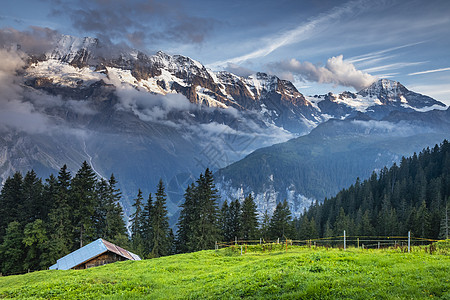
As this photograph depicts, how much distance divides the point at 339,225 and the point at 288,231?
35237 millimetres

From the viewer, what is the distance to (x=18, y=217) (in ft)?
214

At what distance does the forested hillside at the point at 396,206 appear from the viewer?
9181 cm

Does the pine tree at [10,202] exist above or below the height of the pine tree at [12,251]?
above

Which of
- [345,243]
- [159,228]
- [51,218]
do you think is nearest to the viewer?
[345,243]

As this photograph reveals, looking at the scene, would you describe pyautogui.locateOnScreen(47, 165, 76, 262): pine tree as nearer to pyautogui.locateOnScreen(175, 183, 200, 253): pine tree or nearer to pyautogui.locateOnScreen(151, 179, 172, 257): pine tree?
pyautogui.locateOnScreen(151, 179, 172, 257): pine tree

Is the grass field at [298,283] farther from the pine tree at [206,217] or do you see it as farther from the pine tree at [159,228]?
the pine tree at [159,228]

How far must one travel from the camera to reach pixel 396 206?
468 ft

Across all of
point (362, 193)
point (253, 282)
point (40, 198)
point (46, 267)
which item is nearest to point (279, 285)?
point (253, 282)

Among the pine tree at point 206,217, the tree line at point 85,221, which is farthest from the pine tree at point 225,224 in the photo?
the pine tree at point 206,217

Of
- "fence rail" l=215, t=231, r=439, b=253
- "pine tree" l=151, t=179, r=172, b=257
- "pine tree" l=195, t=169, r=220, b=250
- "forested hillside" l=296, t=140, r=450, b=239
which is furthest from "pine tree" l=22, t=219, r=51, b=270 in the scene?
"forested hillside" l=296, t=140, r=450, b=239

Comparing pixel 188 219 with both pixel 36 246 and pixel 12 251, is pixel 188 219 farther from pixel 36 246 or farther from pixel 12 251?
pixel 12 251

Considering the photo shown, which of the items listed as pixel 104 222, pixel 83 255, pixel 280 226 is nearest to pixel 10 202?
pixel 104 222

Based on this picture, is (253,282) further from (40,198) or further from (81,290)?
(40,198)

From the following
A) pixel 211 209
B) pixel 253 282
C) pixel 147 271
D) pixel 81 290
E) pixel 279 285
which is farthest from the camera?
pixel 211 209
